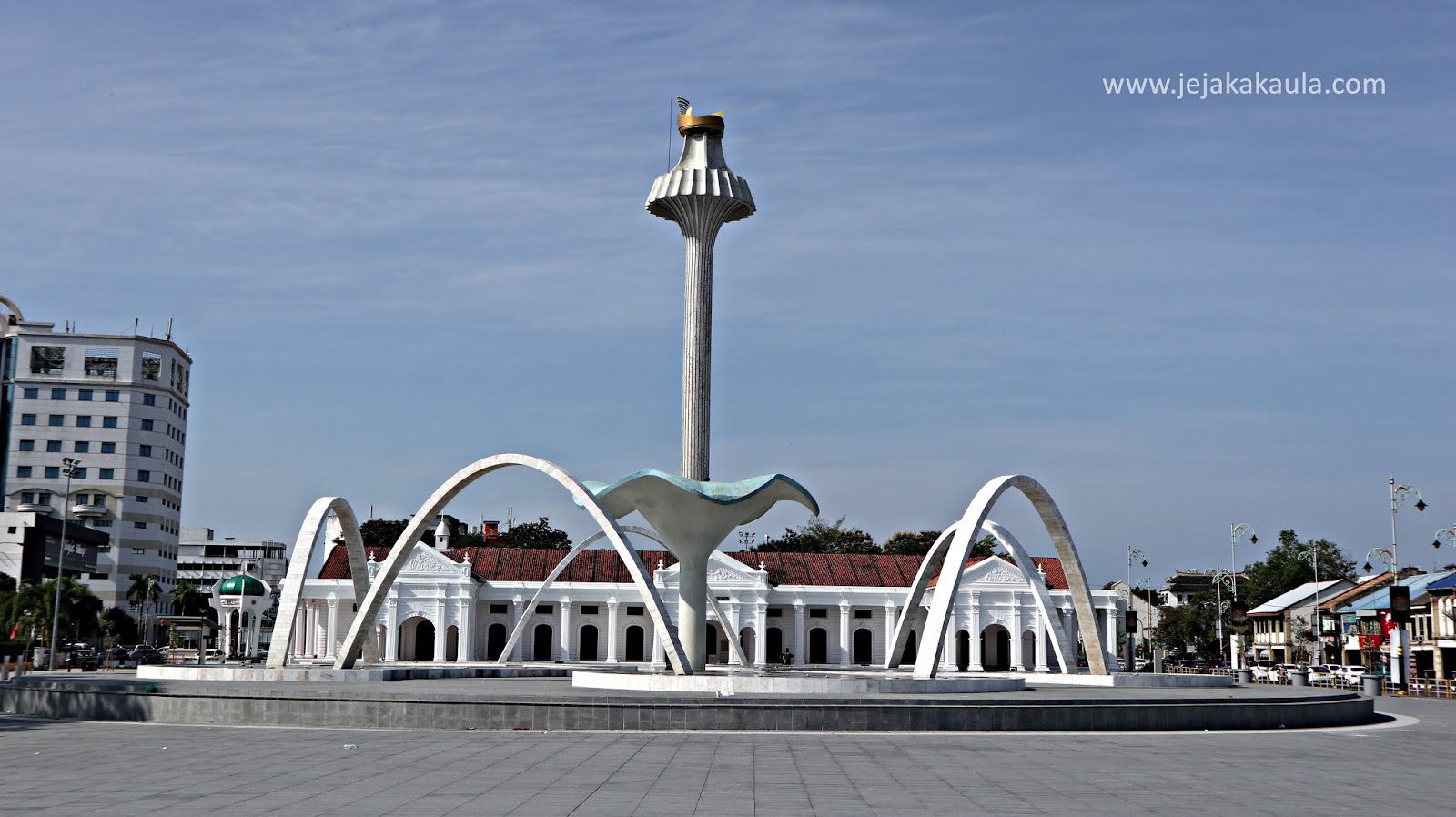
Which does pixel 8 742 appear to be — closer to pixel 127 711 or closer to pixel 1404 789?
pixel 127 711

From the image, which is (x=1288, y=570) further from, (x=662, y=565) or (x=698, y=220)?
(x=698, y=220)

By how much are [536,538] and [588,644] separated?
44428 mm

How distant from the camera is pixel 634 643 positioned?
270ft

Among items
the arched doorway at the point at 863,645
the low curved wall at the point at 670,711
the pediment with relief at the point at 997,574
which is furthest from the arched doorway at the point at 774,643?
the low curved wall at the point at 670,711

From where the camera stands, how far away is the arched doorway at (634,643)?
81938 millimetres

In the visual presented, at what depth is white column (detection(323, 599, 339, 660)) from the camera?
78812 millimetres

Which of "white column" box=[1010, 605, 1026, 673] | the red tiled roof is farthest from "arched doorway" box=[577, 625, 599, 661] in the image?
"white column" box=[1010, 605, 1026, 673]

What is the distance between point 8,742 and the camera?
2461cm

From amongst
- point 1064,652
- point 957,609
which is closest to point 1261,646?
point 957,609

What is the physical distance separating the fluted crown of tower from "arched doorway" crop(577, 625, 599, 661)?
4019 centimetres

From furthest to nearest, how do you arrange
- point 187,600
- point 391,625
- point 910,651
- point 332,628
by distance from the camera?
point 187,600 → point 910,651 → point 332,628 → point 391,625

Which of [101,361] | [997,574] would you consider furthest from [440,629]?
[101,361]

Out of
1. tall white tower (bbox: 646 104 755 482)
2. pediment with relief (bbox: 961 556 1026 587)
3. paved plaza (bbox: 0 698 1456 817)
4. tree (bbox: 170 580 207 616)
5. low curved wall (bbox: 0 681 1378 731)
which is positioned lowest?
paved plaza (bbox: 0 698 1456 817)

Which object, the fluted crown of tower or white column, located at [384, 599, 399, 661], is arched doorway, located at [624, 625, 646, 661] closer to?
white column, located at [384, 599, 399, 661]
